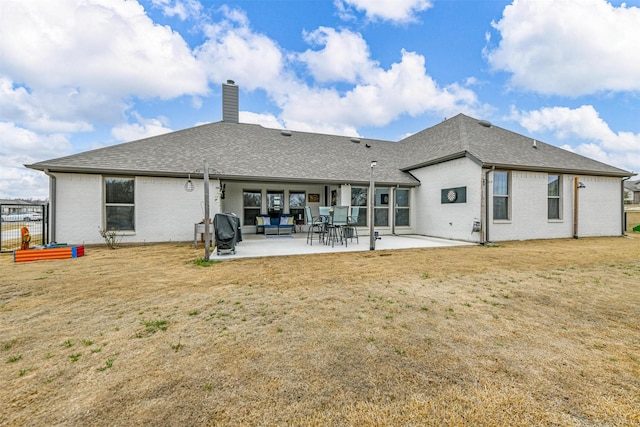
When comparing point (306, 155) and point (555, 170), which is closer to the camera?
point (555, 170)

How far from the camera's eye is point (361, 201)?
476 inches

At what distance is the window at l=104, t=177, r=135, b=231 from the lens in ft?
30.0

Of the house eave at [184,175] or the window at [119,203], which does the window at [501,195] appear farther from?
the window at [119,203]

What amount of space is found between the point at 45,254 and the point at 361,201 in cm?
1044

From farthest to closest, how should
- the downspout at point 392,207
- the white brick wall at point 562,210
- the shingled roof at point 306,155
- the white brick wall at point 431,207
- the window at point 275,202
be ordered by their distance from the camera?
the window at point 275,202
the downspout at point 392,207
the white brick wall at point 562,210
the shingled roof at point 306,155
the white brick wall at point 431,207

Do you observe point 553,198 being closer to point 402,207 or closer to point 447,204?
point 447,204

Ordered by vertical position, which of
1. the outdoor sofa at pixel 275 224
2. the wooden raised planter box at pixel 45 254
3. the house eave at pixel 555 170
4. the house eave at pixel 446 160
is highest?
the house eave at pixel 446 160

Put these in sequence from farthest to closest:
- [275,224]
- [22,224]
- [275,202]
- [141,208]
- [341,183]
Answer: [275,202]
[275,224]
[341,183]
[22,224]
[141,208]

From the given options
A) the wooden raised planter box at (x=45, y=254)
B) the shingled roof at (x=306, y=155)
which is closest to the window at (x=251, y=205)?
the shingled roof at (x=306, y=155)

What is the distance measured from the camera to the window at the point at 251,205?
12.7 meters

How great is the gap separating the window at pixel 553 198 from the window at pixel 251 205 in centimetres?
1253

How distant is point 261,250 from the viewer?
7.76 meters

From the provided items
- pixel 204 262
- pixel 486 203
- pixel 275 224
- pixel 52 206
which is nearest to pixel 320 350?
pixel 204 262

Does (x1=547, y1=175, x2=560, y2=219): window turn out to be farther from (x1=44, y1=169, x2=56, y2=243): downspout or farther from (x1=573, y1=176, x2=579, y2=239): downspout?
(x1=44, y1=169, x2=56, y2=243): downspout
